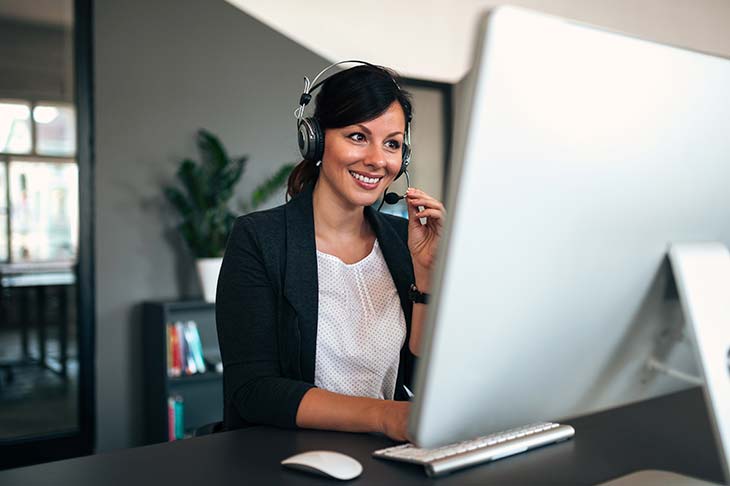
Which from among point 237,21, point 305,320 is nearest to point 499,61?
point 305,320

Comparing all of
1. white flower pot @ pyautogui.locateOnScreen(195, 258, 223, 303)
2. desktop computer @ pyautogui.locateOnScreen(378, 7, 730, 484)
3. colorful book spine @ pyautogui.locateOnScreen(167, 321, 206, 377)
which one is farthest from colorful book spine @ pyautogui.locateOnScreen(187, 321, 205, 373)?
desktop computer @ pyautogui.locateOnScreen(378, 7, 730, 484)

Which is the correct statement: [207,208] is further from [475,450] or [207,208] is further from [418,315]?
[475,450]

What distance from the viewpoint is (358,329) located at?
60.3 inches

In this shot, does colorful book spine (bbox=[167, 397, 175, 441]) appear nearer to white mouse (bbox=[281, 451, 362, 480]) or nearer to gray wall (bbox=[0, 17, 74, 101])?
gray wall (bbox=[0, 17, 74, 101])

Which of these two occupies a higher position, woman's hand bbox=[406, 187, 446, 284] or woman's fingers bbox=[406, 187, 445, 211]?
woman's fingers bbox=[406, 187, 445, 211]

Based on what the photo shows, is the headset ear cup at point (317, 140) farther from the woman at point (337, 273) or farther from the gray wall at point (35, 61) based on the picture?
the gray wall at point (35, 61)

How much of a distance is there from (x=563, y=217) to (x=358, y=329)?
95cm

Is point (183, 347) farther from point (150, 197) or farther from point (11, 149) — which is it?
point (11, 149)

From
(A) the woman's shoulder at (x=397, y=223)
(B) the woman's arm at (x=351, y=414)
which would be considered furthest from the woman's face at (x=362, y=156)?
(B) the woman's arm at (x=351, y=414)

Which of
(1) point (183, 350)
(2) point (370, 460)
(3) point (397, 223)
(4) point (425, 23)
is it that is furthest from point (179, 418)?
(4) point (425, 23)

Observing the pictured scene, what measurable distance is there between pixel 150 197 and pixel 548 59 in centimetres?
323

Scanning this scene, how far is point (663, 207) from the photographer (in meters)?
0.69

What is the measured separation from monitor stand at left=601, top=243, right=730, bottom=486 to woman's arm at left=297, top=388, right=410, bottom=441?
0.44m

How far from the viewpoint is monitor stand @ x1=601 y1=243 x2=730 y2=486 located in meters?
0.70
